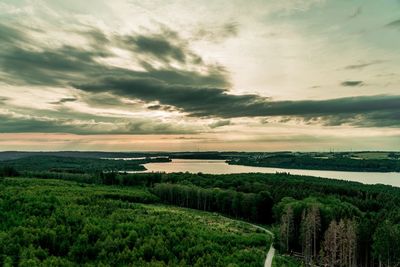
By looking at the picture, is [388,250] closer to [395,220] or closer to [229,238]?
[395,220]

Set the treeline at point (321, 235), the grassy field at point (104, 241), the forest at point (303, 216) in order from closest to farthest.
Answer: the grassy field at point (104, 241) → the forest at point (303, 216) → the treeline at point (321, 235)

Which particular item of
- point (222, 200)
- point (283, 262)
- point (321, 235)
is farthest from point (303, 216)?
point (222, 200)

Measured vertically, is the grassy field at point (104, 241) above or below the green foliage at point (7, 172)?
below

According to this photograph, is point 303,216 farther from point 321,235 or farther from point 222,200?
point 222,200

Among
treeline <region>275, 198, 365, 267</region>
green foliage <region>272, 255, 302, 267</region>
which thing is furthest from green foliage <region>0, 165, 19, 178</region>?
green foliage <region>272, 255, 302, 267</region>

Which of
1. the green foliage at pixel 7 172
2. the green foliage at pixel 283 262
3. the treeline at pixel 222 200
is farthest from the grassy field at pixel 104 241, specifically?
the green foliage at pixel 7 172

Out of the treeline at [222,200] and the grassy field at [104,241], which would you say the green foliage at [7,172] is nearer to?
the treeline at [222,200]

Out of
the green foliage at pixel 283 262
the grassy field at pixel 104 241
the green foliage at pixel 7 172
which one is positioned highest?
the green foliage at pixel 7 172

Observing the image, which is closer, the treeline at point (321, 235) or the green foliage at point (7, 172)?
the treeline at point (321, 235)

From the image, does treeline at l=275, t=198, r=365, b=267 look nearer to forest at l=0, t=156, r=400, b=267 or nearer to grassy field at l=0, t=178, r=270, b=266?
forest at l=0, t=156, r=400, b=267
